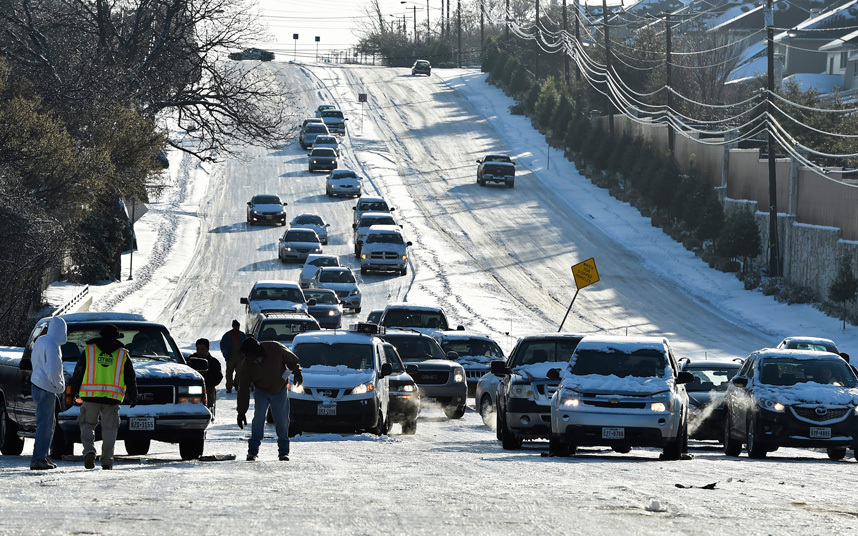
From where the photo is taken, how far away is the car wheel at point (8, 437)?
1638cm

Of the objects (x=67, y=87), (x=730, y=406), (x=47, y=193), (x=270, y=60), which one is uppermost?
(x=270, y=60)

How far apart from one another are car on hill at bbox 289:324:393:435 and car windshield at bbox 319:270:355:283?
73.6ft

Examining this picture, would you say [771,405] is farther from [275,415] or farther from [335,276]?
[335,276]

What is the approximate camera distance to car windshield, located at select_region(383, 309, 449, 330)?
29.8 meters

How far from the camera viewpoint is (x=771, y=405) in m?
17.8

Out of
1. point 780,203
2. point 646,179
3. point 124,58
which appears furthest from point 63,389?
point 646,179

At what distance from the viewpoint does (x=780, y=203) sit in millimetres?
52000

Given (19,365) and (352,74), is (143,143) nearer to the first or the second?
(19,365)

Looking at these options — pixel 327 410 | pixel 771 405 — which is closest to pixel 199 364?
pixel 327 410

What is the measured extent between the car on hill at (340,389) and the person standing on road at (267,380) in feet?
9.88

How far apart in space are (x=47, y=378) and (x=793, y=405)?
959 centimetres

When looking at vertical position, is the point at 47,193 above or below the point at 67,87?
below

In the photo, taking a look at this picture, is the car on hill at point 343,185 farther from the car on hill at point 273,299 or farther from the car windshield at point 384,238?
the car on hill at point 273,299

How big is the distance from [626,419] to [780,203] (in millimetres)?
37539
